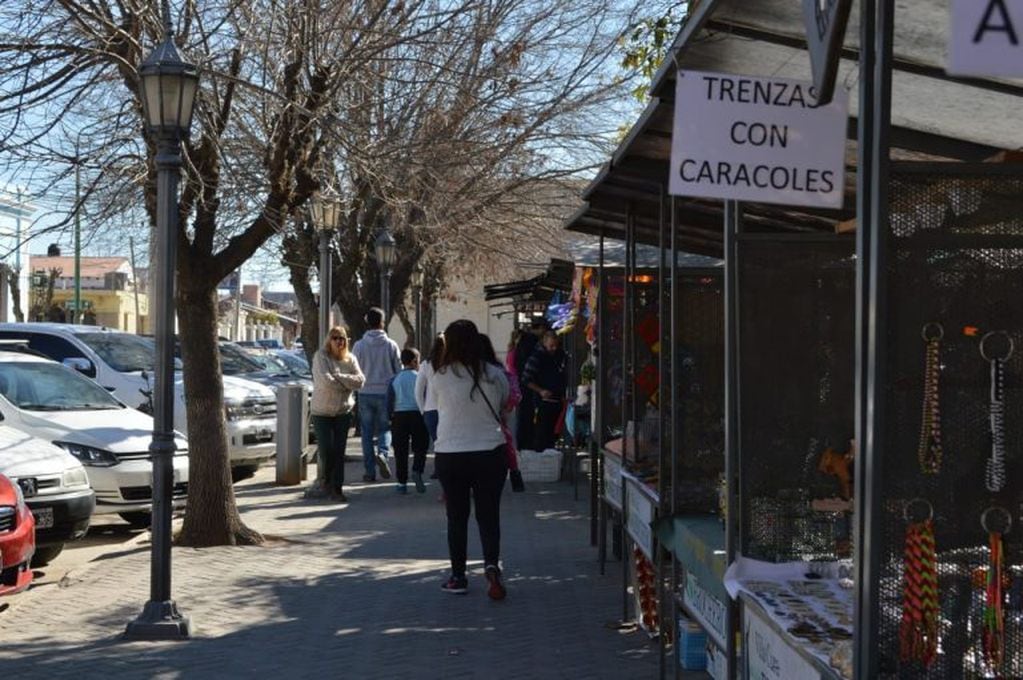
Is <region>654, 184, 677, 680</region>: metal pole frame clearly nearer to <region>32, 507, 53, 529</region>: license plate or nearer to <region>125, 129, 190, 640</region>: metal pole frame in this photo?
<region>125, 129, 190, 640</region>: metal pole frame

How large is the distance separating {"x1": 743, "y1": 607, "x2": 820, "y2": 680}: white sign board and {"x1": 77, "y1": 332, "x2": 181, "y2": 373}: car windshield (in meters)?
13.7

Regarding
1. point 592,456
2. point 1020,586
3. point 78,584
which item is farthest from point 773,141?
point 592,456

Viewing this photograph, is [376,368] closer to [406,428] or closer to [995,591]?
[406,428]

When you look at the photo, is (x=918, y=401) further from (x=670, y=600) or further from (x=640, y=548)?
(x=640, y=548)

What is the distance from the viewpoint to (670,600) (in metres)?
7.70

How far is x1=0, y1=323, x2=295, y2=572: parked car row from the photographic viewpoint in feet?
35.4

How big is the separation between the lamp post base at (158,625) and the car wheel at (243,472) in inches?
393

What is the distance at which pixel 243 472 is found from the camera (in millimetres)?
19531

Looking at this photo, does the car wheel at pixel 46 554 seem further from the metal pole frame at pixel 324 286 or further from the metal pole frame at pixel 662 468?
the metal pole frame at pixel 324 286

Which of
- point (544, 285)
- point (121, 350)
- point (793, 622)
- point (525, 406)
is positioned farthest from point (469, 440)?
point (544, 285)

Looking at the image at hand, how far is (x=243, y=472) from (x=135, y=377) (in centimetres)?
254

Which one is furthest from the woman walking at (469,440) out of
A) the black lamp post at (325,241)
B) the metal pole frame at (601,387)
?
the black lamp post at (325,241)

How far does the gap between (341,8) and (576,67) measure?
4.38 meters

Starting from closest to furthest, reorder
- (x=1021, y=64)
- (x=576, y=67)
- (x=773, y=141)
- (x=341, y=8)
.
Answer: (x=1021, y=64)
(x=773, y=141)
(x=341, y=8)
(x=576, y=67)
